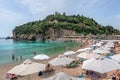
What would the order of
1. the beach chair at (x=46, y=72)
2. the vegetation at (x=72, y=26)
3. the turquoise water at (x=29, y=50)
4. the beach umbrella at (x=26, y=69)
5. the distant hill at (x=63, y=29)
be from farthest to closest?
the vegetation at (x=72, y=26)
the distant hill at (x=63, y=29)
the turquoise water at (x=29, y=50)
the beach chair at (x=46, y=72)
the beach umbrella at (x=26, y=69)

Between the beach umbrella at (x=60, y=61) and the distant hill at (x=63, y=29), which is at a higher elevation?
the distant hill at (x=63, y=29)

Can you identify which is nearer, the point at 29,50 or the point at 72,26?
the point at 29,50

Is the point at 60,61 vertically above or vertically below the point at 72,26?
below

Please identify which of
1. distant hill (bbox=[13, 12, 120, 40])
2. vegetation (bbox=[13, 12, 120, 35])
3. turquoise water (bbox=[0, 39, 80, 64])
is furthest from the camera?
vegetation (bbox=[13, 12, 120, 35])

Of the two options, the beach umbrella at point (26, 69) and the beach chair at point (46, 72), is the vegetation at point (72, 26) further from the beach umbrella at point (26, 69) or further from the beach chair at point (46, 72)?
the beach umbrella at point (26, 69)

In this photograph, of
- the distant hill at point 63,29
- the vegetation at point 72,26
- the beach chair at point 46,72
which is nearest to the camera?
the beach chair at point 46,72

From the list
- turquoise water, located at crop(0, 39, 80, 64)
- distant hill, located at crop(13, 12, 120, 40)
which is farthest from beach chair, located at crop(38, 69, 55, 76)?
distant hill, located at crop(13, 12, 120, 40)

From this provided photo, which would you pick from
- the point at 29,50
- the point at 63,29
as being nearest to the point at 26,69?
the point at 29,50

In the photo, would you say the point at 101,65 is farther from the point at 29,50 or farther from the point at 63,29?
the point at 63,29

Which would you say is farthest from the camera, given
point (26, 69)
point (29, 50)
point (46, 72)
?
point (29, 50)

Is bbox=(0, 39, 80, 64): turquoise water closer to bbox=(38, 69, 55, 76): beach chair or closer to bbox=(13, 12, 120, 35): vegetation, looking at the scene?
bbox=(38, 69, 55, 76): beach chair

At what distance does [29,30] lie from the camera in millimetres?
132250

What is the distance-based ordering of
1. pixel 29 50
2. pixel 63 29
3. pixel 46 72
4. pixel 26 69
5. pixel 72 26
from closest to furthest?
1. pixel 26 69
2. pixel 46 72
3. pixel 29 50
4. pixel 63 29
5. pixel 72 26

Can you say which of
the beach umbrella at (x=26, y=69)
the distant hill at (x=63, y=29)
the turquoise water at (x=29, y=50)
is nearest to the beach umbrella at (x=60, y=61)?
the beach umbrella at (x=26, y=69)
